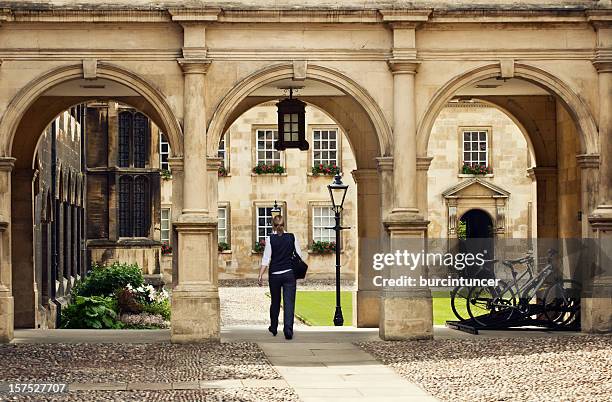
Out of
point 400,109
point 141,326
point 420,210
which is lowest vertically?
point 141,326

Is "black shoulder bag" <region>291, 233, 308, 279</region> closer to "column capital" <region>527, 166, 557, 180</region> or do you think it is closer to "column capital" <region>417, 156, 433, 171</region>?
"column capital" <region>417, 156, 433, 171</region>

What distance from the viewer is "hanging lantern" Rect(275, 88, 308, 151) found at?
20.1m

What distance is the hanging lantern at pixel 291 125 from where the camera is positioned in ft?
66.1

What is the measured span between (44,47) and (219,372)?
629 centimetres

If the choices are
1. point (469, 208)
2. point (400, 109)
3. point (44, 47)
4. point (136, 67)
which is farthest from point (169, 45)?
point (469, 208)

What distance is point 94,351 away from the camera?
16875mm

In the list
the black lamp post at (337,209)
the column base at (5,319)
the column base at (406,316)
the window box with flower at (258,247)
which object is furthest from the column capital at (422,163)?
the window box with flower at (258,247)

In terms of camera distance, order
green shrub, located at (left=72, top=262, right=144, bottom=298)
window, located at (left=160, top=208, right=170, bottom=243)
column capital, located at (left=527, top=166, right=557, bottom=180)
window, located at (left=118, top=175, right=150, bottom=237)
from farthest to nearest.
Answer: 1. window, located at (left=160, top=208, right=170, bottom=243)
2. window, located at (left=118, top=175, right=150, bottom=237)
3. green shrub, located at (left=72, top=262, right=144, bottom=298)
4. column capital, located at (left=527, top=166, right=557, bottom=180)

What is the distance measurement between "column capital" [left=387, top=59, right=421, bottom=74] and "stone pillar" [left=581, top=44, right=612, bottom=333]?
2606 mm

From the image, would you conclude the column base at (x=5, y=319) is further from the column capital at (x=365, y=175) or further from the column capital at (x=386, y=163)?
the column capital at (x=365, y=175)

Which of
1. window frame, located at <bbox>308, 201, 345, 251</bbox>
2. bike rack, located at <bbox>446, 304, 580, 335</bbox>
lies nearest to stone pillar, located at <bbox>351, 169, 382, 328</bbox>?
bike rack, located at <bbox>446, 304, 580, 335</bbox>

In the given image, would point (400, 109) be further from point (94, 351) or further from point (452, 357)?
point (94, 351)

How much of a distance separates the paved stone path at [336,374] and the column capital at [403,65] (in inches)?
156

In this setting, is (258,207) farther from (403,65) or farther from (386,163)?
(403,65)
